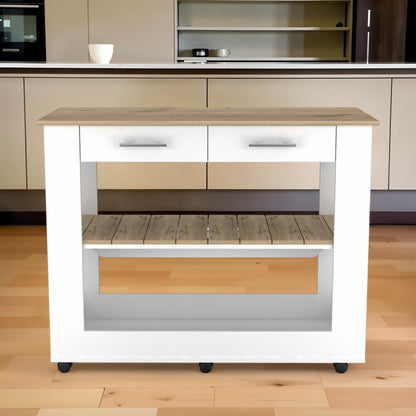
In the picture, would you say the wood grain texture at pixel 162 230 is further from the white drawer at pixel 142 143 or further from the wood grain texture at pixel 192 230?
the white drawer at pixel 142 143

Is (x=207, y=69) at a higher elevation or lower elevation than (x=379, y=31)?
lower

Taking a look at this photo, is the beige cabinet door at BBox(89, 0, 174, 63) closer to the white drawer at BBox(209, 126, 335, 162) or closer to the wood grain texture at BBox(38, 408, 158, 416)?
the white drawer at BBox(209, 126, 335, 162)

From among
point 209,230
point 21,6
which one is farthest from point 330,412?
point 21,6

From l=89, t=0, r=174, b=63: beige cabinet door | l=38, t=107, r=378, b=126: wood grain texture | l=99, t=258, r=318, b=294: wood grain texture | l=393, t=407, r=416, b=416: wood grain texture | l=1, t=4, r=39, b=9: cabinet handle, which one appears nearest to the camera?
l=393, t=407, r=416, b=416: wood grain texture

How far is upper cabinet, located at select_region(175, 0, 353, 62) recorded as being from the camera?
6766mm

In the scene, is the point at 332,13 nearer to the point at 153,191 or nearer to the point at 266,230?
the point at 153,191

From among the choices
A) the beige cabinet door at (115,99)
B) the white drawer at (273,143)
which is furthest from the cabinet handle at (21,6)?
the white drawer at (273,143)

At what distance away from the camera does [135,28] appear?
21.1 feet

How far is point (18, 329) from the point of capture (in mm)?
2508

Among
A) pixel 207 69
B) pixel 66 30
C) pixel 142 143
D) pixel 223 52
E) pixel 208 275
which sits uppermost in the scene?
pixel 66 30

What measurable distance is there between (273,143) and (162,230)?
427 mm

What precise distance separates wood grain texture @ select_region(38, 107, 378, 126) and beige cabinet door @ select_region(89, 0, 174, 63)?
4366 mm

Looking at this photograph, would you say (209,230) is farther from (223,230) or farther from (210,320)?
(210,320)

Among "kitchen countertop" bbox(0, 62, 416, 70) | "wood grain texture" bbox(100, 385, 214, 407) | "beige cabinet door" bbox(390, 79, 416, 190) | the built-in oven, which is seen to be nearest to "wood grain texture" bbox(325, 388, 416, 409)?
"wood grain texture" bbox(100, 385, 214, 407)
